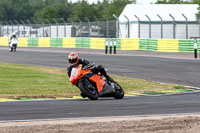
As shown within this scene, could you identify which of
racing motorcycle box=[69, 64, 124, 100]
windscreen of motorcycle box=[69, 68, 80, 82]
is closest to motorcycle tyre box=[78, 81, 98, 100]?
racing motorcycle box=[69, 64, 124, 100]

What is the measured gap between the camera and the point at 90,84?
12.6 metres

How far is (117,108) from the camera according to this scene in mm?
10789

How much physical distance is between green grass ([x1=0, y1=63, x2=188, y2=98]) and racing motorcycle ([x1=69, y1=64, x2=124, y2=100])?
53.6 inches

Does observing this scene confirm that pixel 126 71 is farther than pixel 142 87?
Yes

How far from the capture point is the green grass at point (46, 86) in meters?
14.2

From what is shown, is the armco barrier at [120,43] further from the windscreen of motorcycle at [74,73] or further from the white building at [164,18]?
the windscreen of motorcycle at [74,73]

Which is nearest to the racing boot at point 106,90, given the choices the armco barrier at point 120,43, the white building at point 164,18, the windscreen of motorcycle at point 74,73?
the windscreen of motorcycle at point 74,73

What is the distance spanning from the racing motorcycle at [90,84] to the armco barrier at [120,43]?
19.4m

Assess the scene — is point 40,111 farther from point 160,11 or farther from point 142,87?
point 160,11

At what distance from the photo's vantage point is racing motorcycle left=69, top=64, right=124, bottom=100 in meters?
12.5

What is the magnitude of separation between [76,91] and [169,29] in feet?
108

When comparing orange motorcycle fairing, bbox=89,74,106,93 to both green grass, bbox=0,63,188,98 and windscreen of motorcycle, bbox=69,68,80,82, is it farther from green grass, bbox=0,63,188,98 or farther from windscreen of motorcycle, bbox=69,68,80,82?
green grass, bbox=0,63,188,98

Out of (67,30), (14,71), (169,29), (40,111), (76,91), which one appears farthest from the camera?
(67,30)

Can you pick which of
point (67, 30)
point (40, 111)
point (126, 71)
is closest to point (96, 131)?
point (40, 111)
